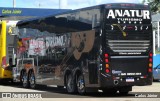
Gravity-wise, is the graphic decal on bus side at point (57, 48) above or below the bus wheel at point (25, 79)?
above

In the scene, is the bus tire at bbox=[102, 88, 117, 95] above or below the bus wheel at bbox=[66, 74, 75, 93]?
below

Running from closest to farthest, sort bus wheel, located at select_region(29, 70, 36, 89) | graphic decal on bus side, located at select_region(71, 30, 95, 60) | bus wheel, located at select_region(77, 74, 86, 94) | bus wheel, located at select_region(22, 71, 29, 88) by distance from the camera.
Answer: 1. graphic decal on bus side, located at select_region(71, 30, 95, 60)
2. bus wheel, located at select_region(77, 74, 86, 94)
3. bus wheel, located at select_region(29, 70, 36, 89)
4. bus wheel, located at select_region(22, 71, 29, 88)

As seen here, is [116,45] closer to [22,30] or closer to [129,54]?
[129,54]

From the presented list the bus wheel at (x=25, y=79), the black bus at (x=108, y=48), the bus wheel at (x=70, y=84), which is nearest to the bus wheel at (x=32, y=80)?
the bus wheel at (x=25, y=79)

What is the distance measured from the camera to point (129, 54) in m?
17.4

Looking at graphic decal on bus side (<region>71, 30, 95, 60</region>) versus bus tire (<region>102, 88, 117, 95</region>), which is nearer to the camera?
graphic decal on bus side (<region>71, 30, 95, 60</region>)

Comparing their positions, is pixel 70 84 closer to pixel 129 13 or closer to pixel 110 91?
pixel 110 91

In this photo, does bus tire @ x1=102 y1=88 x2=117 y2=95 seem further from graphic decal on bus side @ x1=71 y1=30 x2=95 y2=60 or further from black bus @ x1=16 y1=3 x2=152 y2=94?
graphic decal on bus side @ x1=71 y1=30 x2=95 y2=60

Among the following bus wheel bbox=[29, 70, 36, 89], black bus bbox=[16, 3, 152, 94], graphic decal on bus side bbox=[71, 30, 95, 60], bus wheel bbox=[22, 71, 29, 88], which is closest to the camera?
black bus bbox=[16, 3, 152, 94]

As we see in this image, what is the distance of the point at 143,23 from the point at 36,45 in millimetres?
7575

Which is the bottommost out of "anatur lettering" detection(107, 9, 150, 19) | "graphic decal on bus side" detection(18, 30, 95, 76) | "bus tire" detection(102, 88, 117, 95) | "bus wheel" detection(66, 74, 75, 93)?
"bus tire" detection(102, 88, 117, 95)

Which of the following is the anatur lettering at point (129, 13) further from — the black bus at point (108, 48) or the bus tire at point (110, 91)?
the bus tire at point (110, 91)

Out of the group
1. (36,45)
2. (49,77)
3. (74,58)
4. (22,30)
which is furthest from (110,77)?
(22,30)

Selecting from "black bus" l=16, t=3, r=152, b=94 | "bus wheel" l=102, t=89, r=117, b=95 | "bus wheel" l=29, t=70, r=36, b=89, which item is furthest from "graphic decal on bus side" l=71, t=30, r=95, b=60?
"bus wheel" l=29, t=70, r=36, b=89
